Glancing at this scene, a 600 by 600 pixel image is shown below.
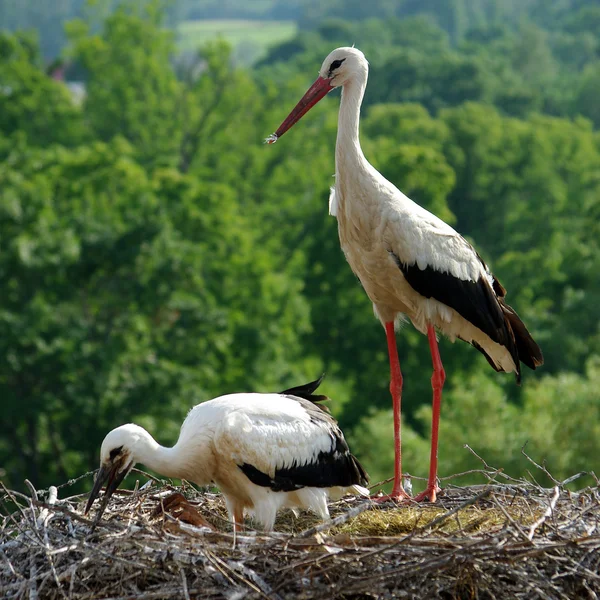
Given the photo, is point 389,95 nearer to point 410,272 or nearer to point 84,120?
point 84,120

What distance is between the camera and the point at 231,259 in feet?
115

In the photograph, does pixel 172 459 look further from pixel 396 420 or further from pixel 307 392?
pixel 396 420

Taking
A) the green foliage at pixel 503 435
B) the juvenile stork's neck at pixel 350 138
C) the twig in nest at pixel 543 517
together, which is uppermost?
the juvenile stork's neck at pixel 350 138

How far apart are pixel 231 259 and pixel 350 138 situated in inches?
962

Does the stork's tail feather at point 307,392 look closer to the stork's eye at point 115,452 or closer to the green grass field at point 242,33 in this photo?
the stork's eye at point 115,452

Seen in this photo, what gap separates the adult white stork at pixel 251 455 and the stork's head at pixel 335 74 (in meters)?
2.39

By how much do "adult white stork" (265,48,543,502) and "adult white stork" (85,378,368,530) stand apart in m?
1.15

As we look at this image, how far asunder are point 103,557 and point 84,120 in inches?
1907

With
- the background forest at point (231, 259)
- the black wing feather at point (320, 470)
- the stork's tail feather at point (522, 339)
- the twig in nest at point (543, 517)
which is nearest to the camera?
the twig in nest at point (543, 517)

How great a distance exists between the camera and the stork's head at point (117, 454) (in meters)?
9.49

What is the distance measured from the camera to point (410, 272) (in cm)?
1073

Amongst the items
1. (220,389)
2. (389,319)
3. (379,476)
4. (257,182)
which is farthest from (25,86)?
(389,319)

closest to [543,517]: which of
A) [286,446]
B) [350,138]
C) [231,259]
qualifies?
[286,446]

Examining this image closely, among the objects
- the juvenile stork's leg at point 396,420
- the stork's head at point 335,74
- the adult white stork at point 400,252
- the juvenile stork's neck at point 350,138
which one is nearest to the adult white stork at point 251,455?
the juvenile stork's leg at point 396,420
